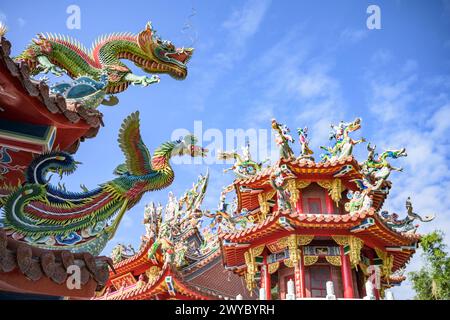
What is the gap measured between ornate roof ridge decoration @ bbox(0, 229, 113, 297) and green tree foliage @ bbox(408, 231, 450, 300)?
20.2 m

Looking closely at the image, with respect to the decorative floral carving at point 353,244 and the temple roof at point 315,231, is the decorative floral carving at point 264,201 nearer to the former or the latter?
the temple roof at point 315,231

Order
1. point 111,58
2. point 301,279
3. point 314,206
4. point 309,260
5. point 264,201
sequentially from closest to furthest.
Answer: point 111,58 < point 301,279 < point 309,260 < point 314,206 < point 264,201

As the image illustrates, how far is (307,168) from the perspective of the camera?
14.3 m

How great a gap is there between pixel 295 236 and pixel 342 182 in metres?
2.90

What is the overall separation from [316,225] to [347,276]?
166cm

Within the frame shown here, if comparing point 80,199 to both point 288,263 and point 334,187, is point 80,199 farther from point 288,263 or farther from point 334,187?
point 334,187

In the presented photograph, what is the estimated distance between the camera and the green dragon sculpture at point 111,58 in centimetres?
805

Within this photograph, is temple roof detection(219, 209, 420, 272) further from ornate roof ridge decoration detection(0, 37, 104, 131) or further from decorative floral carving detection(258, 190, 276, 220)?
ornate roof ridge decoration detection(0, 37, 104, 131)

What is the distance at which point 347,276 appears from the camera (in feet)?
42.0

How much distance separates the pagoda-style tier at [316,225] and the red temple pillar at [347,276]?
0.03 metres

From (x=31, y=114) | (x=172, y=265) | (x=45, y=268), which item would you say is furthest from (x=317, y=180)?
(x=45, y=268)

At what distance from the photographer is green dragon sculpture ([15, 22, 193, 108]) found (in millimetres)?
8047

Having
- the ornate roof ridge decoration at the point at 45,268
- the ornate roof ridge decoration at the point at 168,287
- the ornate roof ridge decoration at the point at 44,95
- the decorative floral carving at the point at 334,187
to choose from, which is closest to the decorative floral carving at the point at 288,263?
the decorative floral carving at the point at 334,187

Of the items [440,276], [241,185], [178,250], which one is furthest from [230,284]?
[440,276]
